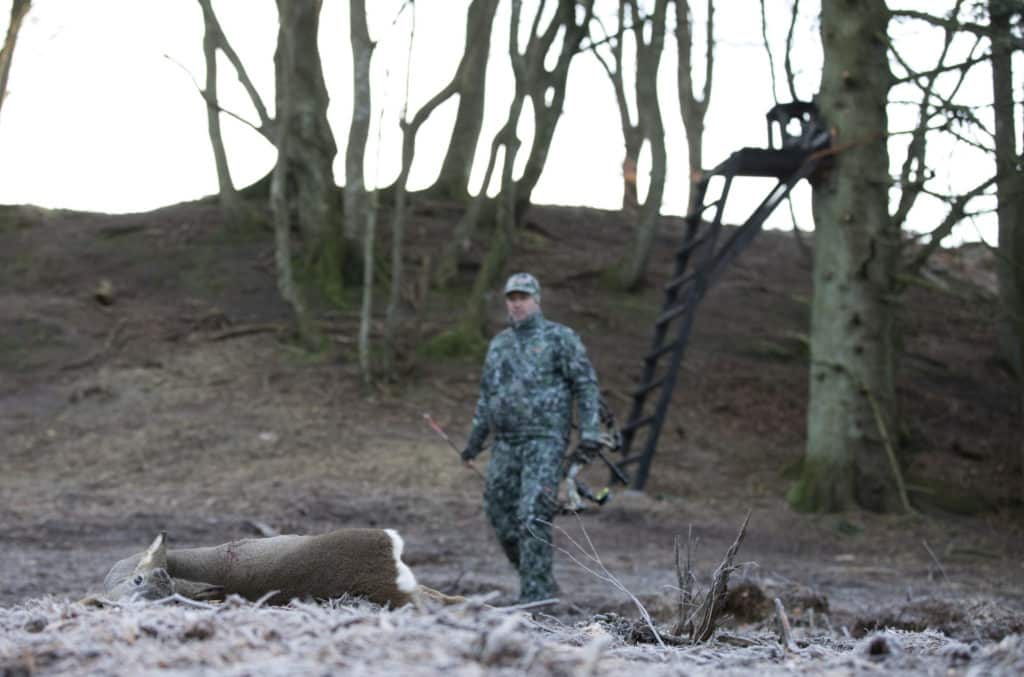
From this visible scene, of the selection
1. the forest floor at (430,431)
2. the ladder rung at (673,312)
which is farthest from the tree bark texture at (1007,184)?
the ladder rung at (673,312)

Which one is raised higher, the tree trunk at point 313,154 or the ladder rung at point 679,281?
the tree trunk at point 313,154

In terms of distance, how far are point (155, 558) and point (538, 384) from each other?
4161 millimetres

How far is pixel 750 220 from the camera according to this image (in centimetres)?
1352

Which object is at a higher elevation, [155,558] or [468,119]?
[468,119]

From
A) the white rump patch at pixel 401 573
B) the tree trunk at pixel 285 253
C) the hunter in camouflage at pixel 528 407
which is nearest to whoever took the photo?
the white rump patch at pixel 401 573

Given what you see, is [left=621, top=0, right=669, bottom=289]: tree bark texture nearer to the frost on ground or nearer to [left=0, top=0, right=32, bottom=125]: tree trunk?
[left=0, top=0, right=32, bottom=125]: tree trunk

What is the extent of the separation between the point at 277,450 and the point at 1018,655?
1144 centimetres

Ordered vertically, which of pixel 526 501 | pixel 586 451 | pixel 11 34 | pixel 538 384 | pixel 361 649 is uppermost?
pixel 11 34

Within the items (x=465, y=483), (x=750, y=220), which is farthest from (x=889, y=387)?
(x=465, y=483)

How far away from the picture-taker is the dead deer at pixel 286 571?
13.1 feet

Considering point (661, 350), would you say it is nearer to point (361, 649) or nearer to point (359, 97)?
point (359, 97)

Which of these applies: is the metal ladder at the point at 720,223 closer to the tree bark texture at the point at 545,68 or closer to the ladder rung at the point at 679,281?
the ladder rung at the point at 679,281

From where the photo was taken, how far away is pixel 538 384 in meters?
8.09

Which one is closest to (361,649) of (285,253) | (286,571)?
(286,571)
